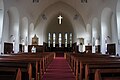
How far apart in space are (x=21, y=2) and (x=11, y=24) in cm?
275

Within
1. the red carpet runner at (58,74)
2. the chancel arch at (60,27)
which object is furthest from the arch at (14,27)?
the chancel arch at (60,27)

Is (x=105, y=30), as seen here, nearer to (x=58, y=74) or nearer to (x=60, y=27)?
(x=58, y=74)

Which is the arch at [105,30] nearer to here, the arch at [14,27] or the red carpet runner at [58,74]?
the arch at [14,27]

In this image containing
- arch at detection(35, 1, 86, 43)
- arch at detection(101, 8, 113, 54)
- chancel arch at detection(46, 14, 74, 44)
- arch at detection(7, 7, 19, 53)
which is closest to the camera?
arch at detection(101, 8, 113, 54)

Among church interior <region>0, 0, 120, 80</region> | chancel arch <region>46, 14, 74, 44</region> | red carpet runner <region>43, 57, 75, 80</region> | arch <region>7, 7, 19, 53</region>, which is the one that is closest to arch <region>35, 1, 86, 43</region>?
church interior <region>0, 0, 120, 80</region>

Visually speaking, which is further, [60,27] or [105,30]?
[60,27]

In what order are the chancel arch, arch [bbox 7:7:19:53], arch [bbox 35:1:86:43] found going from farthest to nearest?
1. the chancel arch
2. arch [bbox 35:1:86:43]
3. arch [bbox 7:7:19:53]

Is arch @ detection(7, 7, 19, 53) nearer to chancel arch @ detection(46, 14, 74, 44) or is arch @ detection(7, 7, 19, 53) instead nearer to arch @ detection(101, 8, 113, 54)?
arch @ detection(101, 8, 113, 54)

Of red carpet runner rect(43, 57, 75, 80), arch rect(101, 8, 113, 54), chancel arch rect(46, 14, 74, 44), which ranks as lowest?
red carpet runner rect(43, 57, 75, 80)

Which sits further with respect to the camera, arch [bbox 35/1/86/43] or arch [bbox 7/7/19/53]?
arch [bbox 35/1/86/43]

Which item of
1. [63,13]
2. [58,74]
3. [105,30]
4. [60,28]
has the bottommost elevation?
[58,74]

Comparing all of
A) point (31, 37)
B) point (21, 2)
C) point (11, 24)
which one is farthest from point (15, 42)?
point (31, 37)

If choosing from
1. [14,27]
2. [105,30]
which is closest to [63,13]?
[105,30]

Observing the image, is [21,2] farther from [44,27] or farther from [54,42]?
[54,42]
